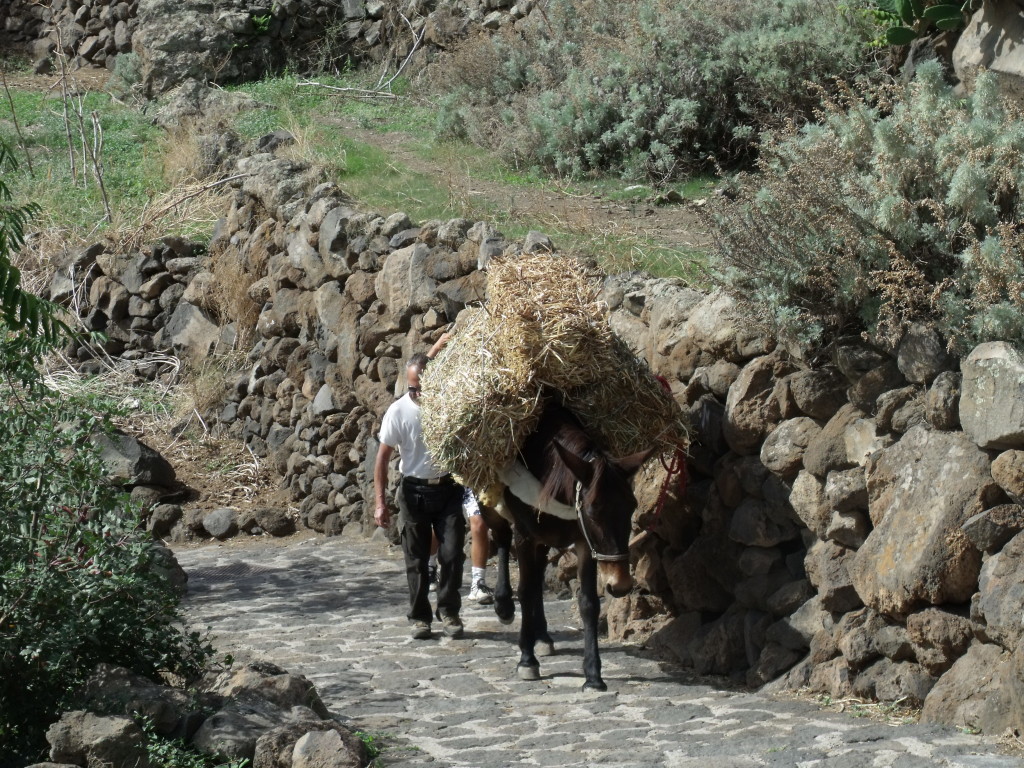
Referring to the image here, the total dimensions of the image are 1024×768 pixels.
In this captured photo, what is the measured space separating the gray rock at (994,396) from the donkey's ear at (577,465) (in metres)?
2.09

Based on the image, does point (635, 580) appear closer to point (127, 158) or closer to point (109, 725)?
point (109, 725)

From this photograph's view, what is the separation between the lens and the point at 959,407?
5.95m

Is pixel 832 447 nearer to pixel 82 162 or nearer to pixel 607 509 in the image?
pixel 607 509

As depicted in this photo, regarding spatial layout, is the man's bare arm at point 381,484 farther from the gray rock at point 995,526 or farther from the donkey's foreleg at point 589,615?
the gray rock at point 995,526

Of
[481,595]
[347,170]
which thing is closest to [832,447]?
[481,595]

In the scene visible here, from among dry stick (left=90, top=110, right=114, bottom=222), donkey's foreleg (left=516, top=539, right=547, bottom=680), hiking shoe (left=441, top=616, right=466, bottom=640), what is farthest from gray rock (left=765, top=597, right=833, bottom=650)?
dry stick (left=90, top=110, right=114, bottom=222)

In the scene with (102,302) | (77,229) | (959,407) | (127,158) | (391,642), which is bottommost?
(391,642)

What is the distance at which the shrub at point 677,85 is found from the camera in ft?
38.7

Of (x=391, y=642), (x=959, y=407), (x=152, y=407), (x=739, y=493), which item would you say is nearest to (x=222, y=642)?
(x=391, y=642)

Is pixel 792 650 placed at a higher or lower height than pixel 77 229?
lower

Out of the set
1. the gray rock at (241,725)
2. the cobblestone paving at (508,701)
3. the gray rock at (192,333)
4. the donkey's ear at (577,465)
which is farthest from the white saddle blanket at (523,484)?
the gray rock at (192,333)

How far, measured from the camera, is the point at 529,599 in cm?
764

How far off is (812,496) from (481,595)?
3558 mm

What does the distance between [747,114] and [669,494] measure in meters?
5.83
